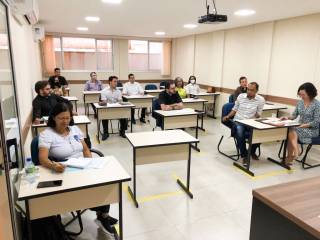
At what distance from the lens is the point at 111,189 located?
6.72 ft

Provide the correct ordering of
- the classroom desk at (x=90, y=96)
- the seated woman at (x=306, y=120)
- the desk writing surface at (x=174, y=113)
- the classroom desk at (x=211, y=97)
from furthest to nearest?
the classroom desk at (x=211, y=97) < the classroom desk at (x=90, y=96) < the desk writing surface at (x=174, y=113) < the seated woman at (x=306, y=120)

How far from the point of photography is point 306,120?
3.91 metres

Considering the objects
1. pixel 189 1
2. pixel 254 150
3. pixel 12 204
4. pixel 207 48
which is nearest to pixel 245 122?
pixel 254 150

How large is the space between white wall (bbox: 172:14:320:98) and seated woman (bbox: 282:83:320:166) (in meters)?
1.22

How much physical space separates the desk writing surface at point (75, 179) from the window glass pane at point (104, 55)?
26.6ft

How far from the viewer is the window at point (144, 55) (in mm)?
10266

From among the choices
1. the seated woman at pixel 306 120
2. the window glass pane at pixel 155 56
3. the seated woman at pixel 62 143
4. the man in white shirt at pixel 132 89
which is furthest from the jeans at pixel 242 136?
the window glass pane at pixel 155 56

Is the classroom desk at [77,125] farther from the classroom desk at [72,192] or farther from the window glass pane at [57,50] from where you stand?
the window glass pane at [57,50]

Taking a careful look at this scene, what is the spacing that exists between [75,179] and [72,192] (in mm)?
99

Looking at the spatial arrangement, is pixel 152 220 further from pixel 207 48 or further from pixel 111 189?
pixel 207 48

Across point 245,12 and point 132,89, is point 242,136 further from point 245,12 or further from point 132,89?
point 132,89

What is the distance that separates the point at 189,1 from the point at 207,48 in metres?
4.31

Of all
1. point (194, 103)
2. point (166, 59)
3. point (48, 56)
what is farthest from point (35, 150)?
point (166, 59)

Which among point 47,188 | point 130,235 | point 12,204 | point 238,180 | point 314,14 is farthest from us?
point 314,14
